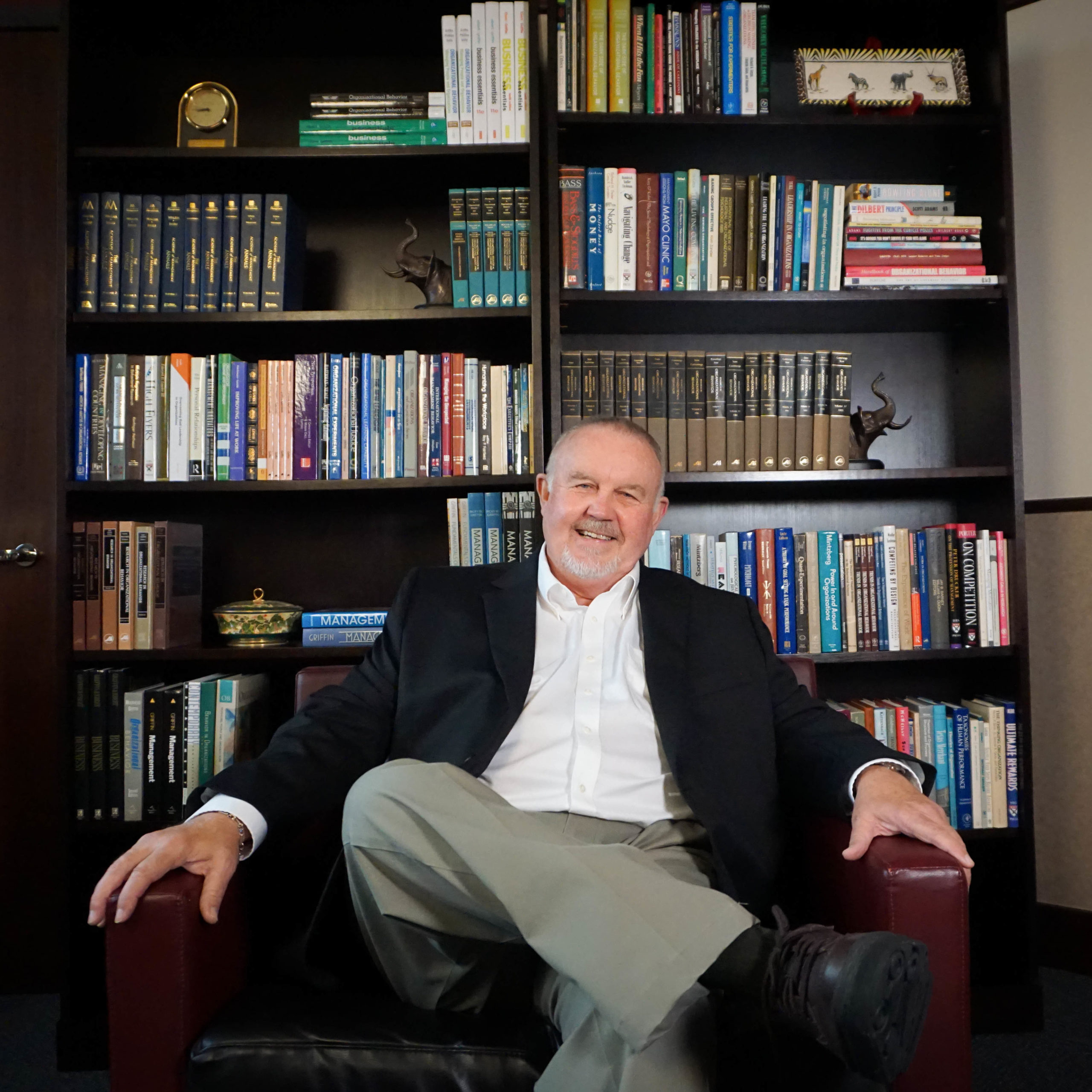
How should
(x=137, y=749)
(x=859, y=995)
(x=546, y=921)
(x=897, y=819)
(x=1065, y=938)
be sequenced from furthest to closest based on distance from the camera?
1. (x=1065, y=938)
2. (x=137, y=749)
3. (x=897, y=819)
4. (x=546, y=921)
5. (x=859, y=995)

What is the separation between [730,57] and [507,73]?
519 mm

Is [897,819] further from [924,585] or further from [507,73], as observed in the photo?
[507,73]

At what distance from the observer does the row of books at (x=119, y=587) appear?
6.91 ft

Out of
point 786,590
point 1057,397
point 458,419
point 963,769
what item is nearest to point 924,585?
point 786,590

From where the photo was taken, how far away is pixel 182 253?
2162 millimetres

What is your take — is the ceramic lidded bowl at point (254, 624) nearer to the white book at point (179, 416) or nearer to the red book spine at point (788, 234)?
the white book at point (179, 416)

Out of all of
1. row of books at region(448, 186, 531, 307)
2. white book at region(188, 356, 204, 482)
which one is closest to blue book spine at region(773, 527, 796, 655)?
row of books at region(448, 186, 531, 307)

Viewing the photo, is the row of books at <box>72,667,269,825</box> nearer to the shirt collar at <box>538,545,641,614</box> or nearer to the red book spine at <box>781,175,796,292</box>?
the shirt collar at <box>538,545,641,614</box>

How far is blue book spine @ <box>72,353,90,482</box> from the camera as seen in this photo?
2.12 meters

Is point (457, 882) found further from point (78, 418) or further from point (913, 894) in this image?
point (78, 418)

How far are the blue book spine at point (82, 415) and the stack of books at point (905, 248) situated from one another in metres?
1.79

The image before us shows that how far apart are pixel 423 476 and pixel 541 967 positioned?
117cm

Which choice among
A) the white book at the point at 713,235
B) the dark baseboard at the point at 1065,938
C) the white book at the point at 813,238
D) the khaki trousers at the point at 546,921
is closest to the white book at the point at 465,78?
the white book at the point at 713,235

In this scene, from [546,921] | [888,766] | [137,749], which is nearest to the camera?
[546,921]
